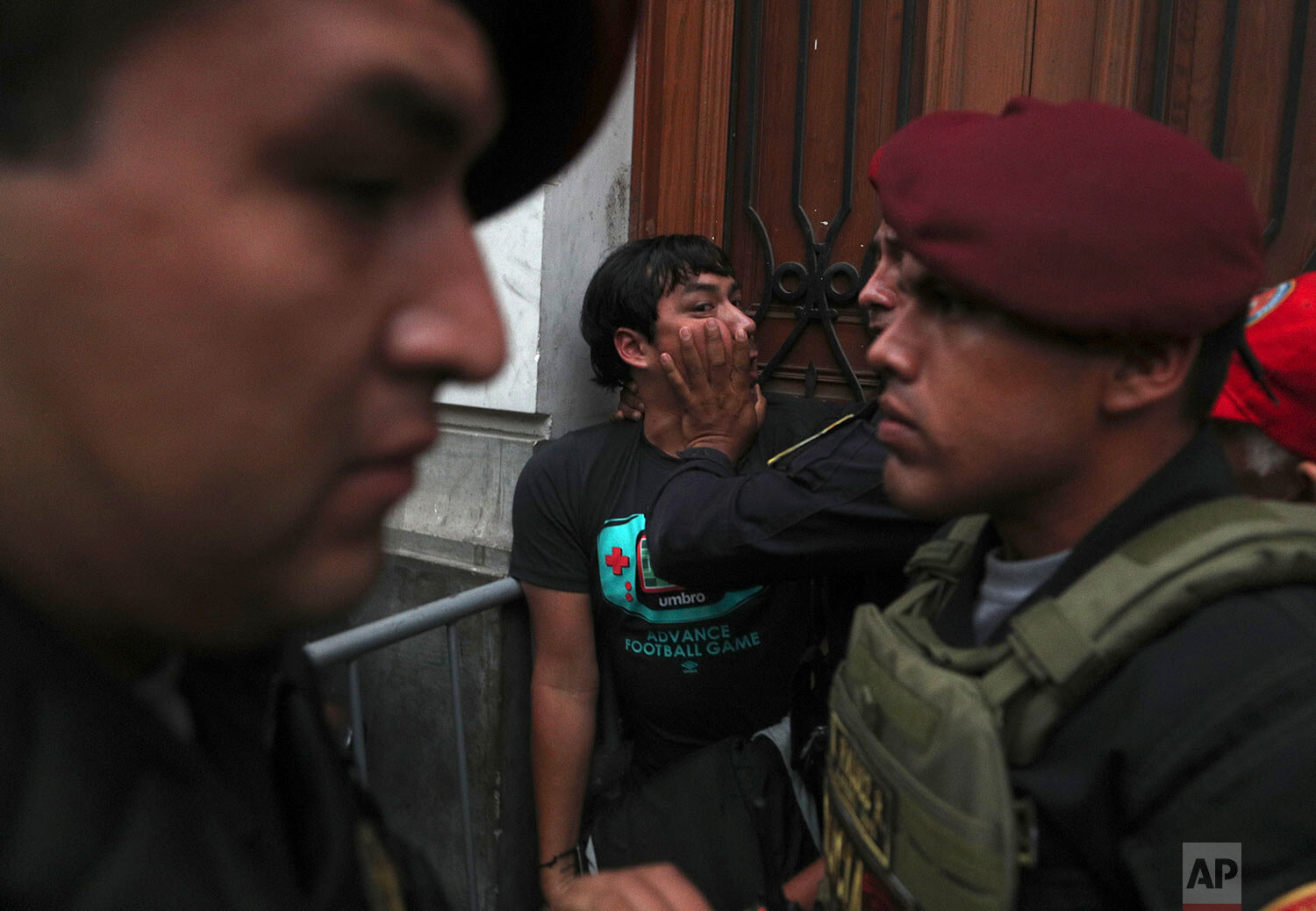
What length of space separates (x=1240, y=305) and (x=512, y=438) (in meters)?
2.27

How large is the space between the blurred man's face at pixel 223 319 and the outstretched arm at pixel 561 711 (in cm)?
214

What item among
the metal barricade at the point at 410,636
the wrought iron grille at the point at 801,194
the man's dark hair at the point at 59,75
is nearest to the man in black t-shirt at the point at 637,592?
the metal barricade at the point at 410,636

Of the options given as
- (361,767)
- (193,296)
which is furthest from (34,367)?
(361,767)

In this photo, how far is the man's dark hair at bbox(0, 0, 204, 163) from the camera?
0.51 m

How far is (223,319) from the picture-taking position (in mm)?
539

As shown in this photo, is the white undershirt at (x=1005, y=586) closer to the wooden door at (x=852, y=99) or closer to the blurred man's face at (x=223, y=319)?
the blurred man's face at (x=223, y=319)

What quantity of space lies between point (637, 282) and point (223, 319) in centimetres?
235

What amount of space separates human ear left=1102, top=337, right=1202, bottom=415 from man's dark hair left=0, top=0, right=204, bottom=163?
1.26m

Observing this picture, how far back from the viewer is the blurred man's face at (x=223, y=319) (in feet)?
1.70

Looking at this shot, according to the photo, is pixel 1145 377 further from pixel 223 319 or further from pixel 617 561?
pixel 617 561

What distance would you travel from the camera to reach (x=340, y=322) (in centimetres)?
58

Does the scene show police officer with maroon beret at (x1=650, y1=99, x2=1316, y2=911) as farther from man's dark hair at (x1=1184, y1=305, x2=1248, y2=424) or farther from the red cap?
the red cap

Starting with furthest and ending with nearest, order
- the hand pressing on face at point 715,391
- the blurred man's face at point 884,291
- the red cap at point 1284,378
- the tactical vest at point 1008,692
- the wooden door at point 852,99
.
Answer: the wooden door at point 852,99 < the hand pressing on face at point 715,391 < the blurred man's face at point 884,291 < the red cap at point 1284,378 < the tactical vest at point 1008,692
